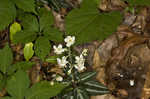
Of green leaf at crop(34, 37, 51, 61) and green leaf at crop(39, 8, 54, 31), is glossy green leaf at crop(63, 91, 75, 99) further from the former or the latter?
green leaf at crop(39, 8, 54, 31)

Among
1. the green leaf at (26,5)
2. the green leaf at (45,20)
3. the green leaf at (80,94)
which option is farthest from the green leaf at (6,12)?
the green leaf at (80,94)

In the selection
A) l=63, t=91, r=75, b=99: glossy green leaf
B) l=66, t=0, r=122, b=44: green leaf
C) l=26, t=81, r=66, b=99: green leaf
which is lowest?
l=63, t=91, r=75, b=99: glossy green leaf

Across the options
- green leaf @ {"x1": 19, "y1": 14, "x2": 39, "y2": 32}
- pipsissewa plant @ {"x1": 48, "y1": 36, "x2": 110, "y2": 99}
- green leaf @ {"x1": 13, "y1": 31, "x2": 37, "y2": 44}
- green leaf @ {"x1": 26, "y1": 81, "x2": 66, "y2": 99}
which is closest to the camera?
green leaf @ {"x1": 26, "y1": 81, "x2": 66, "y2": 99}

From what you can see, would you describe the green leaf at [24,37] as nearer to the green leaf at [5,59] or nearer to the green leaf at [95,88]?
the green leaf at [5,59]

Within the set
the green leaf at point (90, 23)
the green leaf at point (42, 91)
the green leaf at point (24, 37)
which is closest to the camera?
the green leaf at point (90, 23)

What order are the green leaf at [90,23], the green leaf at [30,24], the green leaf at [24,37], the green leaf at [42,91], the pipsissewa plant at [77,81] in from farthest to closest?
the green leaf at [30,24] < the green leaf at [24,37] < the pipsissewa plant at [77,81] < the green leaf at [42,91] < the green leaf at [90,23]

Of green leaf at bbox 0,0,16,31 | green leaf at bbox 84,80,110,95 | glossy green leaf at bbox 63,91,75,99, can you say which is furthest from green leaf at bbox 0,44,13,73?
green leaf at bbox 84,80,110,95

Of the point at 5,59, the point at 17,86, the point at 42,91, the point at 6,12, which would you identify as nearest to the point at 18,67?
the point at 5,59
